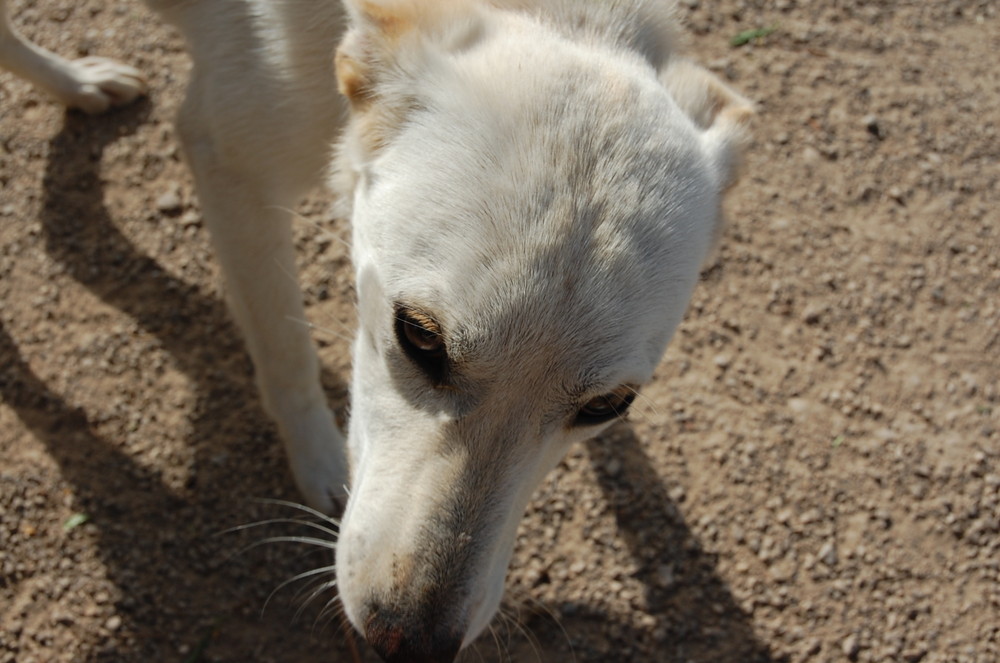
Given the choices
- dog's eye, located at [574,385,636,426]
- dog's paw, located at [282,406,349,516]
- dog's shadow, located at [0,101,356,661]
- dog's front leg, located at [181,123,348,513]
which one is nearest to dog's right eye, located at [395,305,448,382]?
dog's eye, located at [574,385,636,426]

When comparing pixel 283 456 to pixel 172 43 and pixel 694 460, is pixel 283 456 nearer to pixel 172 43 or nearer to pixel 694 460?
pixel 694 460

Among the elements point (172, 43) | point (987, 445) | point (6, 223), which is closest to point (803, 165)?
point (987, 445)

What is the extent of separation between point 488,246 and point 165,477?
89.4 inches

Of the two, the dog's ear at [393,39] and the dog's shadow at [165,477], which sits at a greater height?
the dog's ear at [393,39]

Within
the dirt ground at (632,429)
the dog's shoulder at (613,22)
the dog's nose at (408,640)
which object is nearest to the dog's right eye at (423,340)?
the dog's nose at (408,640)

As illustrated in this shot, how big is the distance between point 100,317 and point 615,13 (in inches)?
107

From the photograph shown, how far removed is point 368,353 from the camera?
2436 millimetres

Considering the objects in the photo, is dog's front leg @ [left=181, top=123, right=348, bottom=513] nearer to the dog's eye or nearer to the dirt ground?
the dirt ground

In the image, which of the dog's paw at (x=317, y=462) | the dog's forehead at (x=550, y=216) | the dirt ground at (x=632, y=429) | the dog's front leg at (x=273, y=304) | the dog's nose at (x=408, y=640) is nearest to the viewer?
the dog's forehead at (x=550, y=216)

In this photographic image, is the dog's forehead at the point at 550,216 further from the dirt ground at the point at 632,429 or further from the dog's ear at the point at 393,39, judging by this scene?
the dirt ground at the point at 632,429

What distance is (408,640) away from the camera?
221cm

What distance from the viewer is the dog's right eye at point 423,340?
211 cm

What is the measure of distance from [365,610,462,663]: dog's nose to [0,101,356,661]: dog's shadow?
1220 millimetres

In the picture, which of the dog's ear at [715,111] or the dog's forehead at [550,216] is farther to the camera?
the dog's ear at [715,111]
